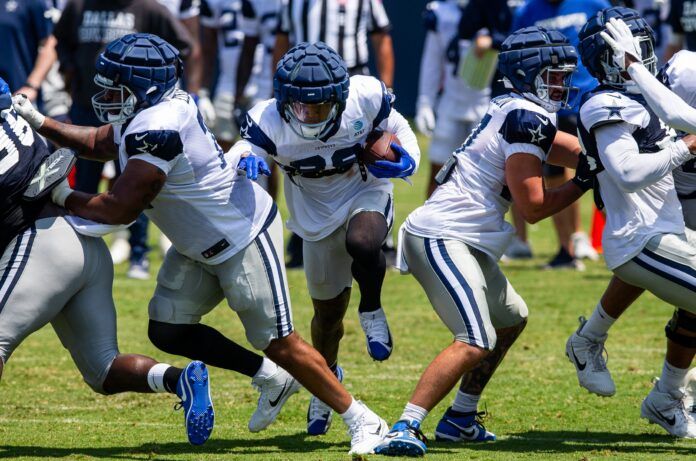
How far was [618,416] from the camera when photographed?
243 inches

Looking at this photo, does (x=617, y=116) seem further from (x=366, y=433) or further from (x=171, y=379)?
(x=171, y=379)

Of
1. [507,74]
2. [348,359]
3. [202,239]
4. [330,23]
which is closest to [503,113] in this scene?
[507,74]

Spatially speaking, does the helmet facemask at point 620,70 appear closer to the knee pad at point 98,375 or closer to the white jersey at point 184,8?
the knee pad at point 98,375

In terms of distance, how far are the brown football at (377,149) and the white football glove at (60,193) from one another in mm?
1316

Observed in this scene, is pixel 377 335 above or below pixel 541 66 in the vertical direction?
below

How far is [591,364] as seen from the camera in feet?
19.3

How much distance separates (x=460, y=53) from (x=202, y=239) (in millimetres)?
5985

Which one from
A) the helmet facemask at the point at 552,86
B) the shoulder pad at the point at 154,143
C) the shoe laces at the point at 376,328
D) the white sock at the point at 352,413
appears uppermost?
the helmet facemask at the point at 552,86

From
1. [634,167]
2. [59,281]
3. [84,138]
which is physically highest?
[634,167]

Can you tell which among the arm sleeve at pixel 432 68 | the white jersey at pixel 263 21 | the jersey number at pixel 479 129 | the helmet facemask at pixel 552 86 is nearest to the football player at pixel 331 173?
the jersey number at pixel 479 129

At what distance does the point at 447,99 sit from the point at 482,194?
5.56 m

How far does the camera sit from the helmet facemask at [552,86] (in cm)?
544

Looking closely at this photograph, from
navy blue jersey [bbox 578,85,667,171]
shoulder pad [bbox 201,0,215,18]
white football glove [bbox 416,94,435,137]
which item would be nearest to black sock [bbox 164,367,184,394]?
navy blue jersey [bbox 578,85,667,171]

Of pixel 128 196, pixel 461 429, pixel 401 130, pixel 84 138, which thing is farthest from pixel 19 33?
pixel 461 429
